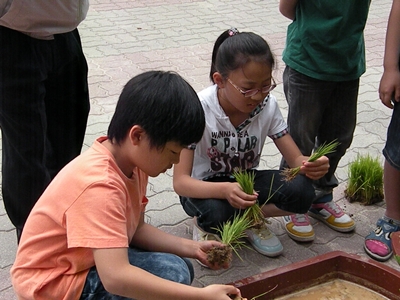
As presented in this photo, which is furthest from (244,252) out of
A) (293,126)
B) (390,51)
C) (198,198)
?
(390,51)

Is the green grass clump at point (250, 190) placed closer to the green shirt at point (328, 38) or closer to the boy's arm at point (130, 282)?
the green shirt at point (328, 38)

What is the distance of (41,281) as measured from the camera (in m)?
1.77

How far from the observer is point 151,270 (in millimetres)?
1953

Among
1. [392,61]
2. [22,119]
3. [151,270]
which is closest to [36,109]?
[22,119]

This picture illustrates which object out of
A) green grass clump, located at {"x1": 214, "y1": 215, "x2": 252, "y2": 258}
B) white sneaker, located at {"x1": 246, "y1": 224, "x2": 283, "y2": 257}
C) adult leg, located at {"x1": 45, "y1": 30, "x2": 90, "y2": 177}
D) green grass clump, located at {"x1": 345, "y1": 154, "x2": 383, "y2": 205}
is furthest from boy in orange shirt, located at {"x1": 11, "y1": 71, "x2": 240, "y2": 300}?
green grass clump, located at {"x1": 345, "y1": 154, "x2": 383, "y2": 205}

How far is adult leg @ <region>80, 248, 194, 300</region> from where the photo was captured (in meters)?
1.83

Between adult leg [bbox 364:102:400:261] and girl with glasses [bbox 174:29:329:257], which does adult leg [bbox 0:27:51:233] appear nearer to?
girl with glasses [bbox 174:29:329:257]

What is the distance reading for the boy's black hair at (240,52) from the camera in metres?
2.37

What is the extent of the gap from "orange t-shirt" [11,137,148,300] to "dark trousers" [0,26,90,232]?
566 mm

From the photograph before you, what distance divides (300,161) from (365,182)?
76cm

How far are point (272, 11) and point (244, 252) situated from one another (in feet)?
17.5

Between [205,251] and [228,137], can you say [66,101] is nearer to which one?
[228,137]

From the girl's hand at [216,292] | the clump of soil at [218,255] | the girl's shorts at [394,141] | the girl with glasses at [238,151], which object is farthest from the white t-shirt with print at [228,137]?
the girl's hand at [216,292]

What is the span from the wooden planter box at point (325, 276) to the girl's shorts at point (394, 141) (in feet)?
1.76
